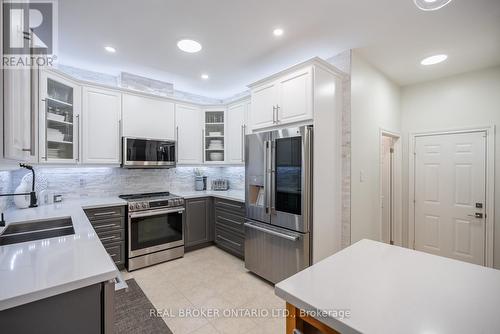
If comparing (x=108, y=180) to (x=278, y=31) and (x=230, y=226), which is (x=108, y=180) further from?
(x=278, y=31)

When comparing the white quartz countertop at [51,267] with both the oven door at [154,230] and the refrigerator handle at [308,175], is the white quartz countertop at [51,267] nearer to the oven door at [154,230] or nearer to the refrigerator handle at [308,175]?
the oven door at [154,230]

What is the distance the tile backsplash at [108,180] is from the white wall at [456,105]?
317cm

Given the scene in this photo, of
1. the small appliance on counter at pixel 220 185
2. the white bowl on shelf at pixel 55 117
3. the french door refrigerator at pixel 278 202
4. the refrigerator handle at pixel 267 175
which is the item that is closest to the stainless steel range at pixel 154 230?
the small appliance on counter at pixel 220 185

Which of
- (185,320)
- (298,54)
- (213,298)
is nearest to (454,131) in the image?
(298,54)

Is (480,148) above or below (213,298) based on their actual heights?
above

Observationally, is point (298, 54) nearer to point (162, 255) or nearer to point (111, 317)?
point (111, 317)

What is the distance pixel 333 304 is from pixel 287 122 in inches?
76.9

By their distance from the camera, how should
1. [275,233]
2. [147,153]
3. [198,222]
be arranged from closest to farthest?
[275,233] → [147,153] → [198,222]

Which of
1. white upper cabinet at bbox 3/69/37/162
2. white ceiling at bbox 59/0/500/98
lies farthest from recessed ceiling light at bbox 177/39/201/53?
white upper cabinet at bbox 3/69/37/162

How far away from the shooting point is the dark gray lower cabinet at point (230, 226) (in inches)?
128

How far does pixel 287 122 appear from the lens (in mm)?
2475

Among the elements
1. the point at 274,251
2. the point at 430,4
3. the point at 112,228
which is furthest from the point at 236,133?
the point at 430,4

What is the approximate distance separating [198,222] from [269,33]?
293cm

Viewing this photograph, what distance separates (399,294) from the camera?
881 millimetres
